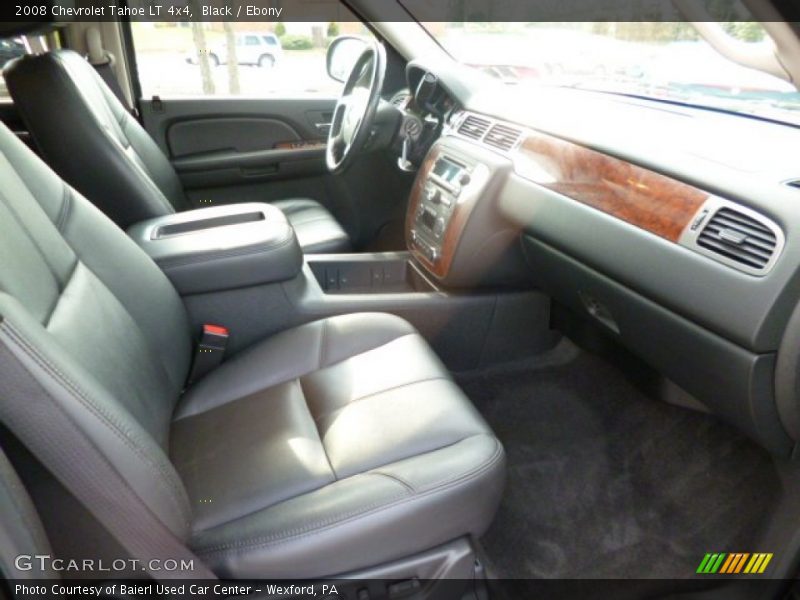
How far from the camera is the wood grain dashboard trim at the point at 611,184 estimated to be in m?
1.06

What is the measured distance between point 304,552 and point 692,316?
28.1 inches

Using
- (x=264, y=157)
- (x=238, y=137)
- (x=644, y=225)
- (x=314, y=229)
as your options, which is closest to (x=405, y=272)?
(x=314, y=229)

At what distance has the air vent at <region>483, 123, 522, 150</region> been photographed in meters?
1.57

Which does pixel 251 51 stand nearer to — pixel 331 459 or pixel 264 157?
pixel 264 157

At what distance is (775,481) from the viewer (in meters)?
1.31

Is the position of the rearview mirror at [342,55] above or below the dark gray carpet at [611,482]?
above

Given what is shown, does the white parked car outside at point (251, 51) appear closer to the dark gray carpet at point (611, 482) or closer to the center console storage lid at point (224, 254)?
the center console storage lid at point (224, 254)

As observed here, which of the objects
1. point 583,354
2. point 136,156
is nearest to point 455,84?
point 583,354

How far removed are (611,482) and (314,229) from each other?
1234mm

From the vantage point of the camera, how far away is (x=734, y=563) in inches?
49.3

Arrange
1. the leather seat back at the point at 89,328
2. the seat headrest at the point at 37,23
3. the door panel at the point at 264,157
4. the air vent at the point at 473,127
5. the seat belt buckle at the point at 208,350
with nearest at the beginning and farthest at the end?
the leather seat back at the point at 89,328, the seat headrest at the point at 37,23, the seat belt buckle at the point at 208,350, the air vent at the point at 473,127, the door panel at the point at 264,157

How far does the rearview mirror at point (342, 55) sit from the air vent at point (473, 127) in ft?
1.65

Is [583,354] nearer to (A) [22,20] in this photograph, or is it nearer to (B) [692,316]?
(B) [692,316]

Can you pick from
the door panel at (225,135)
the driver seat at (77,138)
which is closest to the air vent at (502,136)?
the driver seat at (77,138)
